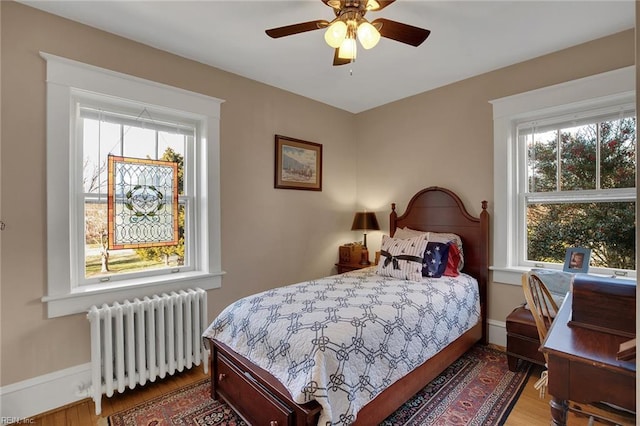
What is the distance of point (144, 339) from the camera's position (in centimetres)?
216

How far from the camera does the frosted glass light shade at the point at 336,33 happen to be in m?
1.66

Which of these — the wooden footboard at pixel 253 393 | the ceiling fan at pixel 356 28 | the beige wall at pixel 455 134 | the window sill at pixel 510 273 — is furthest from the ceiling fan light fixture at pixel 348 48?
the window sill at pixel 510 273

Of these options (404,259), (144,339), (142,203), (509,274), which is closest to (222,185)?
(142,203)

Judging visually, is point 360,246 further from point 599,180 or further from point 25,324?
point 25,324

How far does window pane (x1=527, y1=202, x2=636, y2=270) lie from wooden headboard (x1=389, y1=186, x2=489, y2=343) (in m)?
0.40

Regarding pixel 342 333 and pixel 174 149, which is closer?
pixel 342 333

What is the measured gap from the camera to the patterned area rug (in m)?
1.86

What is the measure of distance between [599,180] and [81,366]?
412 cm

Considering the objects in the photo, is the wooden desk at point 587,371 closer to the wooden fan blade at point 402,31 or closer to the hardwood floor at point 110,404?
the wooden fan blade at point 402,31

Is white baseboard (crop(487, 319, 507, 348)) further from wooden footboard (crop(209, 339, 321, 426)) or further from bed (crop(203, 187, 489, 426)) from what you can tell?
wooden footboard (crop(209, 339, 321, 426))

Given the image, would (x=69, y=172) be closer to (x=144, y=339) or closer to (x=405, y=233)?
(x=144, y=339)

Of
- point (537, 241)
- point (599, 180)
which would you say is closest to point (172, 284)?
point (537, 241)

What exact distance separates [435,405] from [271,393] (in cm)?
114

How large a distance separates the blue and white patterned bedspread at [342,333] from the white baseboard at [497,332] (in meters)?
0.61
